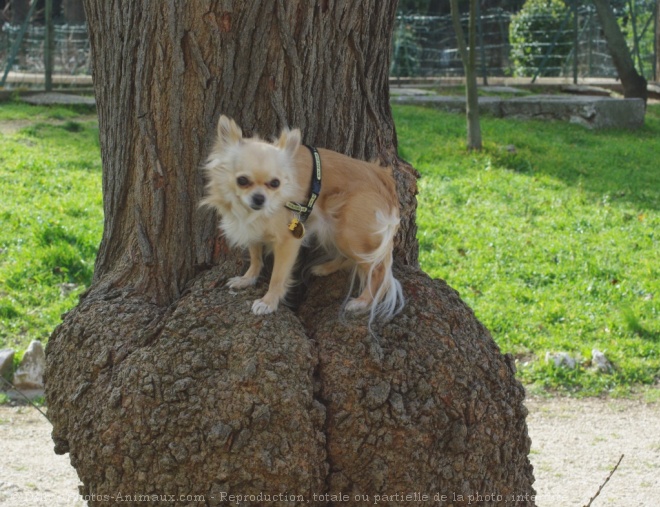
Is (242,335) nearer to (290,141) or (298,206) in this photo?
(298,206)

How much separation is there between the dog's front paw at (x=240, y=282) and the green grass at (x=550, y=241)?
341 cm

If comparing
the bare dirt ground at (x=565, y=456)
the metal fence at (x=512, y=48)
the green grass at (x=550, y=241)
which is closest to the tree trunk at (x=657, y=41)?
the metal fence at (x=512, y=48)

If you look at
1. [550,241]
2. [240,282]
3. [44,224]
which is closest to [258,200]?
[240,282]

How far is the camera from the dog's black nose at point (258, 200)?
11.5 ft

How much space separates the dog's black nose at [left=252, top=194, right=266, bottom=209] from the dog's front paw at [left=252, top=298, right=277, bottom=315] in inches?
16.0

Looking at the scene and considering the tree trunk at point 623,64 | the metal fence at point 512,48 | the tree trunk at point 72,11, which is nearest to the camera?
the tree trunk at point 623,64

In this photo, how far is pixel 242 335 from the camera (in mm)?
3312

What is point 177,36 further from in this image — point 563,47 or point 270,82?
point 563,47

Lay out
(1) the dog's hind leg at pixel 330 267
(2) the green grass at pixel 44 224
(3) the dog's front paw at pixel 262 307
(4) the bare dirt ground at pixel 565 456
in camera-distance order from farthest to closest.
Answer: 1. (2) the green grass at pixel 44 224
2. (4) the bare dirt ground at pixel 565 456
3. (1) the dog's hind leg at pixel 330 267
4. (3) the dog's front paw at pixel 262 307

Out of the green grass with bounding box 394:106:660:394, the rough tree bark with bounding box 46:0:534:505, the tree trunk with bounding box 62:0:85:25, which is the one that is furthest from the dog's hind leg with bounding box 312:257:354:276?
the tree trunk with bounding box 62:0:85:25

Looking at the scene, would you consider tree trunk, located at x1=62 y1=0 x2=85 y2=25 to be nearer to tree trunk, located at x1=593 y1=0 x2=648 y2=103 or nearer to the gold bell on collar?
tree trunk, located at x1=593 y1=0 x2=648 y2=103

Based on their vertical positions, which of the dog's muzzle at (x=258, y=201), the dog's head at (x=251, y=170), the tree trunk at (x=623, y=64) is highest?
the tree trunk at (x=623, y=64)

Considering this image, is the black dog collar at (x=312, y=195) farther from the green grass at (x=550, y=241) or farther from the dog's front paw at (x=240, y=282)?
the green grass at (x=550, y=241)

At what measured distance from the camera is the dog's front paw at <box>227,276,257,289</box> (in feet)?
11.9
